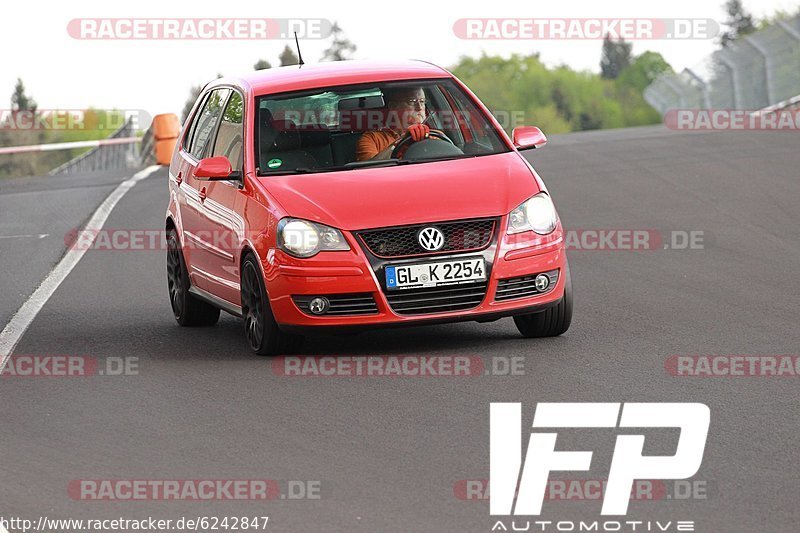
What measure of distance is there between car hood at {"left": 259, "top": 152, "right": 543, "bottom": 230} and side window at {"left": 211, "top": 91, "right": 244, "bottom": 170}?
25.2 inches

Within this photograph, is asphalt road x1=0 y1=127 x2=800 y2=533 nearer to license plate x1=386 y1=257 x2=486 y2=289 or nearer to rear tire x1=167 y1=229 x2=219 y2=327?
rear tire x1=167 y1=229 x2=219 y2=327

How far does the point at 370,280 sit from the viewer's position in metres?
9.38

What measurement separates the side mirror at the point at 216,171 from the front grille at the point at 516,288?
1.86 meters

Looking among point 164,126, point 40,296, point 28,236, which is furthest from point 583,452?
point 164,126

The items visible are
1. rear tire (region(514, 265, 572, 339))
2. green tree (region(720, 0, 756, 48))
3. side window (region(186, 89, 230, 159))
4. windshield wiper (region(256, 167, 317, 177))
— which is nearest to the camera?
rear tire (region(514, 265, 572, 339))

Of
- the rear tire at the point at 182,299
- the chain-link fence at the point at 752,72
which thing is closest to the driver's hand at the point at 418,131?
the rear tire at the point at 182,299

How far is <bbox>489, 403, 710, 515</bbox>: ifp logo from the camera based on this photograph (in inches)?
242

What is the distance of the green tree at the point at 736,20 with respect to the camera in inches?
7377

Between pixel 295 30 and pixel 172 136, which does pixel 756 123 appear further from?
pixel 295 30

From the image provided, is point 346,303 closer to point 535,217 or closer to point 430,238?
point 430,238

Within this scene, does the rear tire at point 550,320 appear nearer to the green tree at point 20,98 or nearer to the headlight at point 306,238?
the headlight at point 306,238

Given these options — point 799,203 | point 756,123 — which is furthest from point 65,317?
point 756,123

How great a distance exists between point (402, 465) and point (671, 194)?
42.3 feet

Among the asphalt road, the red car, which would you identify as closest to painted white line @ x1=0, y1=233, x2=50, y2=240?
the asphalt road
